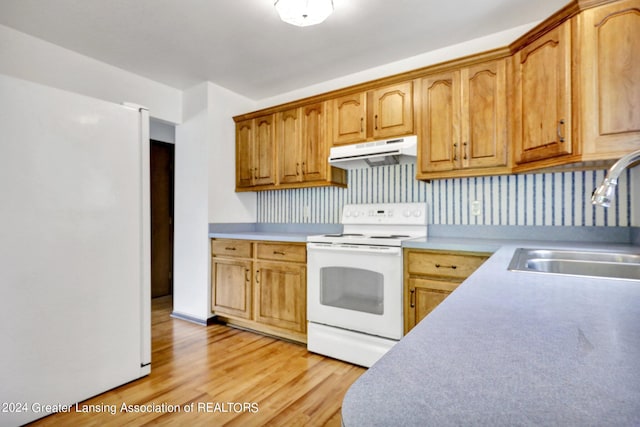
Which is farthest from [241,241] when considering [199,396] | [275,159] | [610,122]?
[610,122]

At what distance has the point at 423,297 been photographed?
2.12 meters

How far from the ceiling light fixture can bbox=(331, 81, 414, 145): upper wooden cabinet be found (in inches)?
33.4

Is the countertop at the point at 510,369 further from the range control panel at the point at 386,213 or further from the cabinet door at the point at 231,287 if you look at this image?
the cabinet door at the point at 231,287

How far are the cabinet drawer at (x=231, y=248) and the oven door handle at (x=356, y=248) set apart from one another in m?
0.71

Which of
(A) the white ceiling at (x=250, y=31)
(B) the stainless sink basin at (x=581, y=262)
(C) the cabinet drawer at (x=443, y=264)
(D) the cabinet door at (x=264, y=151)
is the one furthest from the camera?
(D) the cabinet door at (x=264, y=151)

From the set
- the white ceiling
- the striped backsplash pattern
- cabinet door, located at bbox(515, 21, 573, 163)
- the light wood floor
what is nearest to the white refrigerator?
the light wood floor

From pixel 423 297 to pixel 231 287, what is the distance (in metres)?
1.79

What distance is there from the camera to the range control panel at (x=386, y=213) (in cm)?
265

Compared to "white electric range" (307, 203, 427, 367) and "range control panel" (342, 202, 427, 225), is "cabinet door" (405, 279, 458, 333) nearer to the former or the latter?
"white electric range" (307, 203, 427, 367)

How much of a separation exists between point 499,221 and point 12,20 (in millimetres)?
3696

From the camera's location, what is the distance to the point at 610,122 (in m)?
1.64

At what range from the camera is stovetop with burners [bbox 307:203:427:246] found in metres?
2.62

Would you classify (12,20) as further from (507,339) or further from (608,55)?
(608,55)

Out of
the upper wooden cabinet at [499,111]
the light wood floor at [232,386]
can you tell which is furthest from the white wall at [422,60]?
the light wood floor at [232,386]
